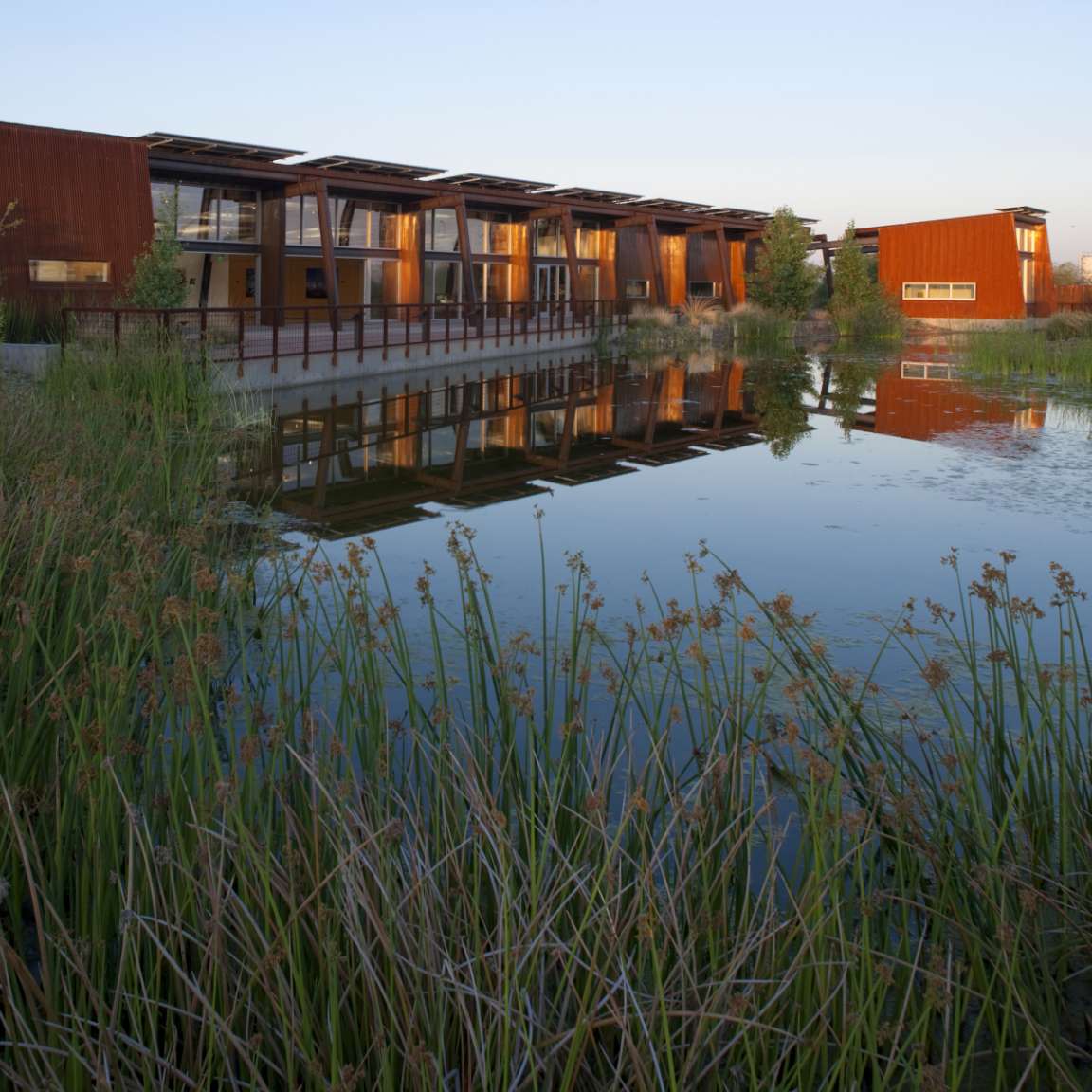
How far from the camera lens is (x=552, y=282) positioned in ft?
113

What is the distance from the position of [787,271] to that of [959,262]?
36.5 ft

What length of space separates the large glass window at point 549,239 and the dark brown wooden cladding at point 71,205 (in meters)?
14.7

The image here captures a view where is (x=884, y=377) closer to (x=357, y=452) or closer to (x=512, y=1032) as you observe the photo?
(x=357, y=452)

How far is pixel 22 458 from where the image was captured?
5.76m

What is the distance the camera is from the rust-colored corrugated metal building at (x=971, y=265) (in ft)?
136

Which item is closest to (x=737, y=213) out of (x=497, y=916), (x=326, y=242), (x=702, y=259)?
(x=702, y=259)

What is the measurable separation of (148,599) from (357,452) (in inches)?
319

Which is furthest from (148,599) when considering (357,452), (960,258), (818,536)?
(960,258)

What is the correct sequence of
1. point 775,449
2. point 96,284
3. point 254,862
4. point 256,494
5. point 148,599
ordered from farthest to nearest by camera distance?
point 96,284 → point 775,449 → point 256,494 → point 148,599 → point 254,862

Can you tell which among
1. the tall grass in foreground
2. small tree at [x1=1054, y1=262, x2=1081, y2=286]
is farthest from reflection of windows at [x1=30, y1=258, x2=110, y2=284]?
small tree at [x1=1054, y1=262, x2=1081, y2=286]

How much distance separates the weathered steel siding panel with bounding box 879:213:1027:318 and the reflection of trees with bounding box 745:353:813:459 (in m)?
19.2

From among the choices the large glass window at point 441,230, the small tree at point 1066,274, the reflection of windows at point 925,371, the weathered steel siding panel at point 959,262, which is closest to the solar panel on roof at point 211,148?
the large glass window at point 441,230

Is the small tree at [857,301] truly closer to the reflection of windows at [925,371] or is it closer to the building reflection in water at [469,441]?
the reflection of windows at [925,371]

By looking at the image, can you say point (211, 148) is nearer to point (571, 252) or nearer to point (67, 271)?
point (67, 271)
